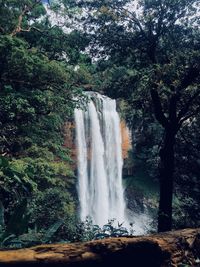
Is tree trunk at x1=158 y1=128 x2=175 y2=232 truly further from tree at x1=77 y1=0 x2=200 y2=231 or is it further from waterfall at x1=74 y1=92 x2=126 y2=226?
waterfall at x1=74 y1=92 x2=126 y2=226

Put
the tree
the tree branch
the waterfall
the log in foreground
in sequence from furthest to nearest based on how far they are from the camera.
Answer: the waterfall, the tree branch, the tree, the log in foreground

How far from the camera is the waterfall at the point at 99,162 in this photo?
2986 centimetres

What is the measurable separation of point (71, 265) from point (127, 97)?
9.25 m

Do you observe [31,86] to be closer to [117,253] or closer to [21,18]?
[21,18]

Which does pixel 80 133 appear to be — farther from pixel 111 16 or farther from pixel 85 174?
pixel 111 16

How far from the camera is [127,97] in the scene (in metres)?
12.3

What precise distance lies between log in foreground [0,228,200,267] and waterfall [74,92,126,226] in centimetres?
2504

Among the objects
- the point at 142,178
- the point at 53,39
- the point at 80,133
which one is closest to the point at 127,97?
the point at 53,39

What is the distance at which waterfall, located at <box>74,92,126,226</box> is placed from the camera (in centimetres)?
2986

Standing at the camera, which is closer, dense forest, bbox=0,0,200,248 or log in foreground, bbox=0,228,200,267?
log in foreground, bbox=0,228,200,267

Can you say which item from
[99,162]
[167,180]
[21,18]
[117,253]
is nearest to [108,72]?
[21,18]

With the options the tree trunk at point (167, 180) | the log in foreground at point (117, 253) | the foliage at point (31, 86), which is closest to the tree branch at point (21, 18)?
the foliage at point (31, 86)

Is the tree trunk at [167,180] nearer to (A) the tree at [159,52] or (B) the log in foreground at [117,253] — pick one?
(A) the tree at [159,52]

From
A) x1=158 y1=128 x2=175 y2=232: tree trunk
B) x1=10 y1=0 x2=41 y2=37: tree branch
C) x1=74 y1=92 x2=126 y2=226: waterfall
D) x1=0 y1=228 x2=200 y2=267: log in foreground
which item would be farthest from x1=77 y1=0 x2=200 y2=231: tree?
x1=74 y1=92 x2=126 y2=226: waterfall
